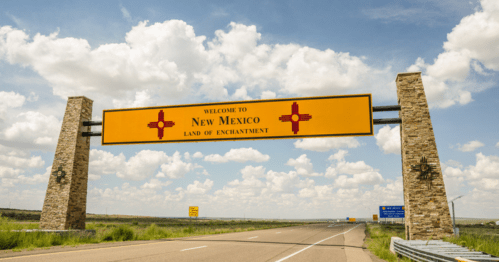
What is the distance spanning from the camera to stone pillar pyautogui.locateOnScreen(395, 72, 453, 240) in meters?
13.1

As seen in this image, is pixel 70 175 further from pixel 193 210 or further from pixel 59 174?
pixel 193 210

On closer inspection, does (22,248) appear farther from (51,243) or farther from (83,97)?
(83,97)

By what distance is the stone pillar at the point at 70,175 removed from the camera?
57.2 ft

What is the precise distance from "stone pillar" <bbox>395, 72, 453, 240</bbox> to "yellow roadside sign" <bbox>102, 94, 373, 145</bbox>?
5.23 ft

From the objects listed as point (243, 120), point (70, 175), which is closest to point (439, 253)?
point (243, 120)

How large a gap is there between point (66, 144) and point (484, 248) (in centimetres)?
1940

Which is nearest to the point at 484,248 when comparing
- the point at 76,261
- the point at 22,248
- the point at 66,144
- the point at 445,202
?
the point at 445,202

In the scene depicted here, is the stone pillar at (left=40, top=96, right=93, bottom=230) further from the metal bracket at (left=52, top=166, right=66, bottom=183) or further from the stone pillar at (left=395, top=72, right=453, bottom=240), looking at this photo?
the stone pillar at (left=395, top=72, right=453, bottom=240)

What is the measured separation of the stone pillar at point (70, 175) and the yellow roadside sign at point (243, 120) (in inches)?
61.3

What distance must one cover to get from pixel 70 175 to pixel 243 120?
1002cm

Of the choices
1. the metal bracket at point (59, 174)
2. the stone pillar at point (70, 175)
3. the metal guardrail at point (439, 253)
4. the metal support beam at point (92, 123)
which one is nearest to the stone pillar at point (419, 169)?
the metal guardrail at point (439, 253)

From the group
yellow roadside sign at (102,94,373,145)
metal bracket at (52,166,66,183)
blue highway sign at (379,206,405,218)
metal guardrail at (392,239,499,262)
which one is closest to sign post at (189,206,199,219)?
yellow roadside sign at (102,94,373,145)

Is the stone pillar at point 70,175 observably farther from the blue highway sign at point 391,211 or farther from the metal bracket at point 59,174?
the blue highway sign at point 391,211

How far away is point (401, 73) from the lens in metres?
14.9
